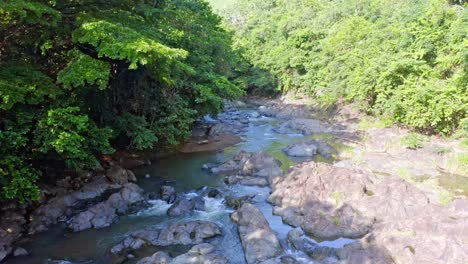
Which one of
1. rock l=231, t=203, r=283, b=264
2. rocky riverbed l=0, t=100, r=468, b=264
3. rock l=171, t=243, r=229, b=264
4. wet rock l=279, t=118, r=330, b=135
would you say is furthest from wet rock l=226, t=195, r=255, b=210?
wet rock l=279, t=118, r=330, b=135

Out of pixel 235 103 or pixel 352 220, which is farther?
pixel 235 103

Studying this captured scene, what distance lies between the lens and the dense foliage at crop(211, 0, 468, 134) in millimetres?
19312

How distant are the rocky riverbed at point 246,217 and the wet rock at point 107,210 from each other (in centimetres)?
4

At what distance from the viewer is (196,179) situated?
1695 cm

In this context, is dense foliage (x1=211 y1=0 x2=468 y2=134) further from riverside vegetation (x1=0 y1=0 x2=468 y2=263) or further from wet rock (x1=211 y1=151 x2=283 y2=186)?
wet rock (x1=211 y1=151 x2=283 y2=186)

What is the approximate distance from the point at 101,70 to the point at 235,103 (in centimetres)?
2912

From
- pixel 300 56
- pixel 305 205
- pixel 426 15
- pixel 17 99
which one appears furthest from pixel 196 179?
pixel 300 56

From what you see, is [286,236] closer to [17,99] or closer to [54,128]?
[54,128]

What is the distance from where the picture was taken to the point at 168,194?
48.0ft

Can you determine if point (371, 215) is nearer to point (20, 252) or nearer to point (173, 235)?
point (173, 235)

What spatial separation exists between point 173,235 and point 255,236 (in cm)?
251

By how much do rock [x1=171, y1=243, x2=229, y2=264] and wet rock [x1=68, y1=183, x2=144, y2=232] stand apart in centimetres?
366

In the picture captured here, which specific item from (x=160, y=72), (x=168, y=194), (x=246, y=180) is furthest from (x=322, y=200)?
(x=160, y=72)

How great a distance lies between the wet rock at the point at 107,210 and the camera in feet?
39.7
